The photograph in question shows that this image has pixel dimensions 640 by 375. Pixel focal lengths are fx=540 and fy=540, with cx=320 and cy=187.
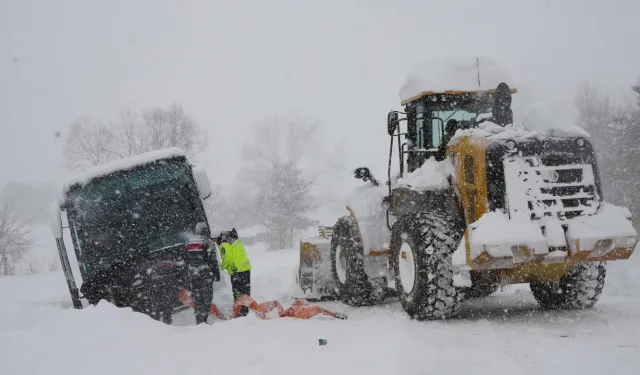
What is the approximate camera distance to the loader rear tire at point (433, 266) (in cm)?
581

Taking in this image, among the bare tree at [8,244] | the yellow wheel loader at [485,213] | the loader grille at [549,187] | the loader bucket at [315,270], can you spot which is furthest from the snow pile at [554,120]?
the bare tree at [8,244]

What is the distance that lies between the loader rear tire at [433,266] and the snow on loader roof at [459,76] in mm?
1946

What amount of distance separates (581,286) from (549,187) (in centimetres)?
172

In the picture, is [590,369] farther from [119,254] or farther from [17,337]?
[119,254]

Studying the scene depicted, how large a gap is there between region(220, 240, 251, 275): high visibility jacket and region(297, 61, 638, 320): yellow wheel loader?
5.88 feet

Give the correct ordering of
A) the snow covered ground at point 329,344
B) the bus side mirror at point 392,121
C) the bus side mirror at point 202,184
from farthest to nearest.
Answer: the bus side mirror at point 202,184
the bus side mirror at point 392,121
the snow covered ground at point 329,344

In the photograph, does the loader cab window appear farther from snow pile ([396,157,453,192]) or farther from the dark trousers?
the dark trousers

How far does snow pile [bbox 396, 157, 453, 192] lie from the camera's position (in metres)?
6.45

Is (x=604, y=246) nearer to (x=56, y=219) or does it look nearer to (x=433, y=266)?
(x=433, y=266)

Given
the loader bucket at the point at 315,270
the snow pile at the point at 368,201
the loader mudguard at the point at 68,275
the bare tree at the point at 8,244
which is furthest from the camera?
the bare tree at the point at 8,244

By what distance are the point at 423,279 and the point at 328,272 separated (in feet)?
13.1

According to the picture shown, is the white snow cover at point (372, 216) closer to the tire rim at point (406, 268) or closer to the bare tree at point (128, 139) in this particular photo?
the tire rim at point (406, 268)

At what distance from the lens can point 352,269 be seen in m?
8.04

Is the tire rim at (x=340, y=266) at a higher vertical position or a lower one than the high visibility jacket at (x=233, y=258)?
lower
